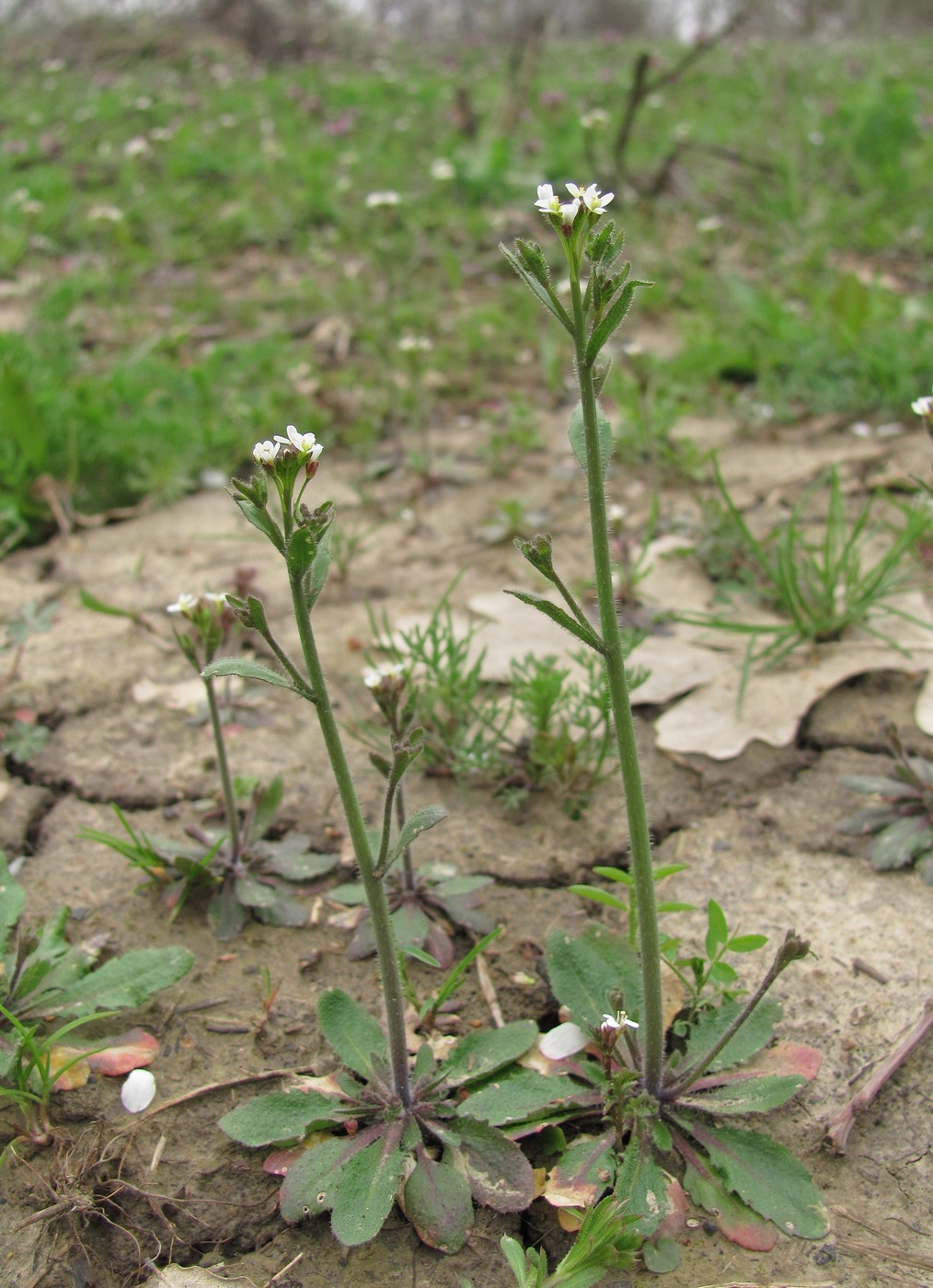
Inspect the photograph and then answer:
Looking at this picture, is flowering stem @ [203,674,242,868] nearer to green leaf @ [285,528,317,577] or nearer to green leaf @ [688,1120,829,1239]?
green leaf @ [285,528,317,577]

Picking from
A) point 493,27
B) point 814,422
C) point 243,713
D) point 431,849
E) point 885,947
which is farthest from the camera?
point 493,27

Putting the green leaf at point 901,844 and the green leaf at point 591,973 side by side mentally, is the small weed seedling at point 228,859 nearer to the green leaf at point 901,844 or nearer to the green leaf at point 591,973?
the green leaf at point 591,973

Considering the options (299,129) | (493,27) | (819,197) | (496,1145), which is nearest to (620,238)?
(496,1145)

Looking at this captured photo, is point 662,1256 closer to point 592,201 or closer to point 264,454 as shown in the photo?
point 264,454

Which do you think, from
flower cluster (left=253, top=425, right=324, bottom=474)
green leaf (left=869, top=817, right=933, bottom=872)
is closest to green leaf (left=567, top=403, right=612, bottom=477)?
flower cluster (left=253, top=425, right=324, bottom=474)

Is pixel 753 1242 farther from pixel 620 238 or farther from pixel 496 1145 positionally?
pixel 620 238

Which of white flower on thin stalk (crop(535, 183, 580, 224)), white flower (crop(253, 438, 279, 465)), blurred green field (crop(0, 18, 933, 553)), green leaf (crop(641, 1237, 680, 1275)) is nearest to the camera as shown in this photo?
white flower on thin stalk (crop(535, 183, 580, 224))
